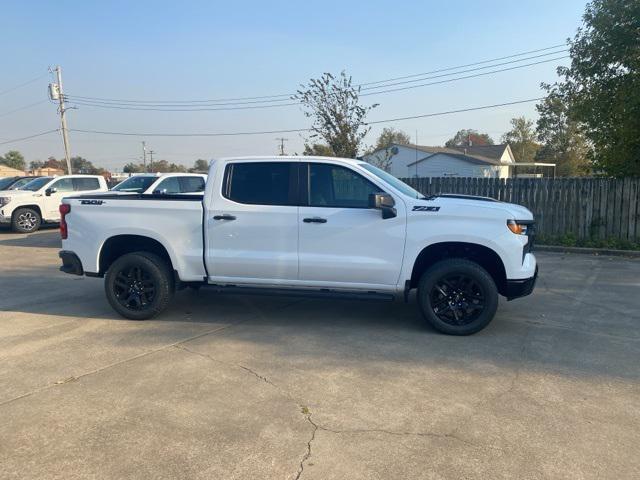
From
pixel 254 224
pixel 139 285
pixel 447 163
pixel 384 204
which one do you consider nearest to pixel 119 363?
pixel 139 285

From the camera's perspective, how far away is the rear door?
227 inches

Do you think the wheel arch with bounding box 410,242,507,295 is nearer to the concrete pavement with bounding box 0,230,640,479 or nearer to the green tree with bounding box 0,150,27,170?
the concrete pavement with bounding box 0,230,640,479

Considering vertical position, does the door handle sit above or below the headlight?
above

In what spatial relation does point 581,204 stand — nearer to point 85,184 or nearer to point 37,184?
point 85,184

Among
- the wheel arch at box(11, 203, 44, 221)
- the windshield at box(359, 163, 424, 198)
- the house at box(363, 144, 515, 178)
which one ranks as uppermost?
the house at box(363, 144, 515, 178)

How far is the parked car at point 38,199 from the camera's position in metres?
15.4

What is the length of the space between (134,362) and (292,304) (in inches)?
101

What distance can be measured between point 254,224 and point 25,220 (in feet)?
42.7

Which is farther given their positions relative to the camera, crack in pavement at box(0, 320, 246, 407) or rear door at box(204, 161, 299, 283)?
rear door at box(204, 161, 299, 283)

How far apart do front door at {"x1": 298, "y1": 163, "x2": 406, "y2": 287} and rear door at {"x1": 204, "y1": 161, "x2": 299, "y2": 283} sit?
17 centimetres

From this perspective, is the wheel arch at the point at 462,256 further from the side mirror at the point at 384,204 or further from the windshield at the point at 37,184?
the windshield at the point at 37,184

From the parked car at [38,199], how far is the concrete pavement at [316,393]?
33.9 ft

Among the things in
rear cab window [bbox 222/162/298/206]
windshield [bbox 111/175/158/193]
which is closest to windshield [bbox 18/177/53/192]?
windshield [bbox 111/175/158/193]

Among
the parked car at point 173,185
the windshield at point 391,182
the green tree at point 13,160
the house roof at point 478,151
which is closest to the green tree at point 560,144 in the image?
the house roof at point 478,151
